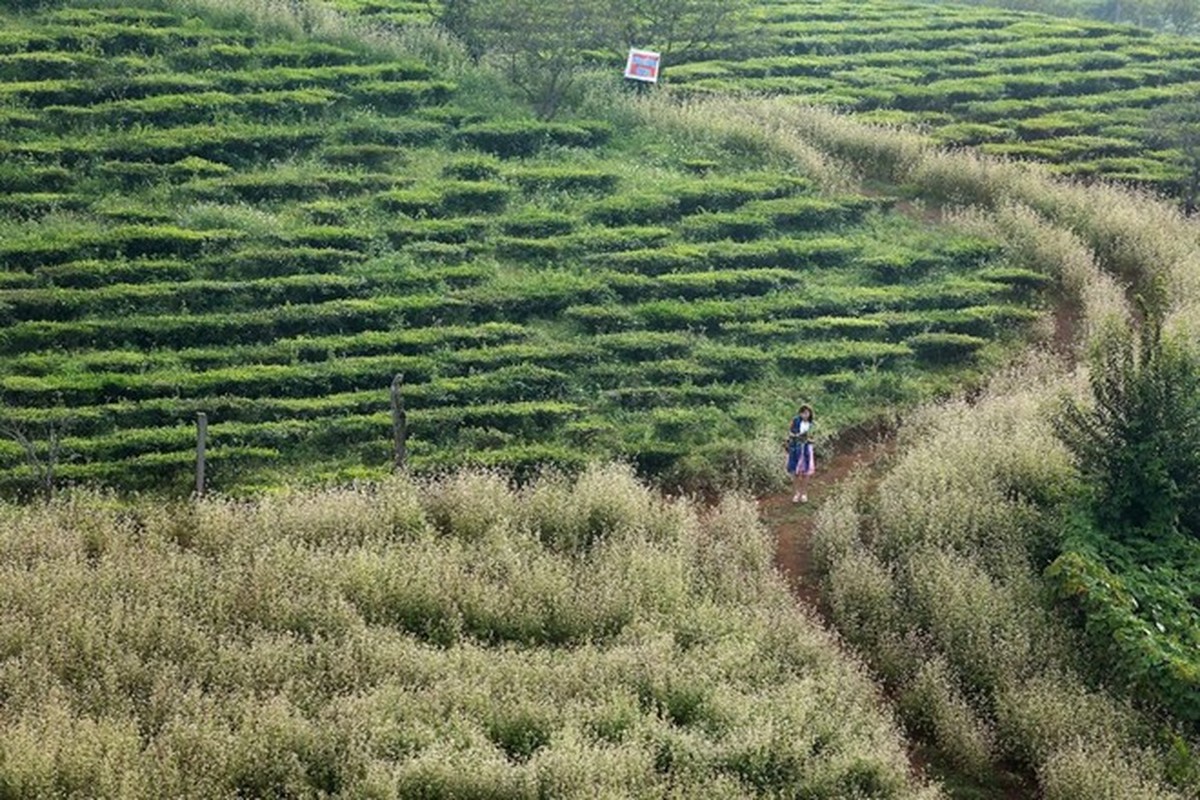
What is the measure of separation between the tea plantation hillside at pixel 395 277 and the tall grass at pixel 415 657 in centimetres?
257

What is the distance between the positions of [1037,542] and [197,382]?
13.0m

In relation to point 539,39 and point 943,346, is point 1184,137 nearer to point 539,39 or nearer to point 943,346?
point 943,346

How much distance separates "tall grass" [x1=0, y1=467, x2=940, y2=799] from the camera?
410 inches

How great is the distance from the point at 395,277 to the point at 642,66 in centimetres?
1407

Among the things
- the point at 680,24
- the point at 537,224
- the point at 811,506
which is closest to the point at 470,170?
the point at 537,224

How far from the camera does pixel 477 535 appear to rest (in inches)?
607

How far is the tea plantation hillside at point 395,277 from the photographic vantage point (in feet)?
60.8

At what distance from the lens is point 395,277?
2217 centimetres

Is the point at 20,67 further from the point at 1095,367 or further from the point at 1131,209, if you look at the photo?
the point at 1131,209

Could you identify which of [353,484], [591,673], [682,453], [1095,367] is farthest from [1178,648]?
[353,484]

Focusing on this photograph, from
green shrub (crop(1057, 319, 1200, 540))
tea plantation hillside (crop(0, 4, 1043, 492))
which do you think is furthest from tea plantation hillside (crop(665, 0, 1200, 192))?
green shrub (crop(1057, 319, 1200, 540))

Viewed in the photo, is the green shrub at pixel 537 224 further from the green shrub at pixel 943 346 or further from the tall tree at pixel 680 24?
the tall tree at pixel 680 24

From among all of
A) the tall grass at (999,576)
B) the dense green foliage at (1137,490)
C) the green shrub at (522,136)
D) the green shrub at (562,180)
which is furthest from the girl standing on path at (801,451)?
the green shrub at (522,136)

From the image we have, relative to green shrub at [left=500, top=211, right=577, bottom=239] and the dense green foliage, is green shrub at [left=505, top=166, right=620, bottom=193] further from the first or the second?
the dense green foliage
